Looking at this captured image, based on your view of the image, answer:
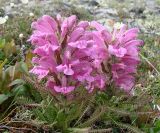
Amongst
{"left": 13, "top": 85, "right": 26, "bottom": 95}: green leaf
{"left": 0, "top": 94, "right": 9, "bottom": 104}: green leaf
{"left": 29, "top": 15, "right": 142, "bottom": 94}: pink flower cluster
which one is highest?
{"left": 29, "top": 15, "right": 142, "bottom": 94}: pink flower cluster

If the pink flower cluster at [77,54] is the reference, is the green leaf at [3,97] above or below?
below

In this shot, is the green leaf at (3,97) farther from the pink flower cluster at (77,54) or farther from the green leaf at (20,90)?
the pink flower cluster at (77,54)

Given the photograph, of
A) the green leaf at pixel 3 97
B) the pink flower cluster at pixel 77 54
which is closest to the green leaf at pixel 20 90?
the green leaf at pixel 3 97

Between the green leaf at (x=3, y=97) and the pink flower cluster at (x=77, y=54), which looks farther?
the green leaf at (x=3, y=97)

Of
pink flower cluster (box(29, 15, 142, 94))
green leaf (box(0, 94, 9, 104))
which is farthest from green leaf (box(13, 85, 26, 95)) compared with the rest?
pink flower cluster (box(29, 15, 142, 94))

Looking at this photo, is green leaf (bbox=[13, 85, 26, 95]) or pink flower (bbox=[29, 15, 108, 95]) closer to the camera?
pink flower (bbox=[29, 15, 108, 95])

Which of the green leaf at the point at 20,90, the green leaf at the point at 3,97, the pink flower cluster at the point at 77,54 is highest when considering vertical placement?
the pink flower cluster at the point at 77,54

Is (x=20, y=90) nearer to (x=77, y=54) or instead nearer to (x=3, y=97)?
(x=3, y=97)

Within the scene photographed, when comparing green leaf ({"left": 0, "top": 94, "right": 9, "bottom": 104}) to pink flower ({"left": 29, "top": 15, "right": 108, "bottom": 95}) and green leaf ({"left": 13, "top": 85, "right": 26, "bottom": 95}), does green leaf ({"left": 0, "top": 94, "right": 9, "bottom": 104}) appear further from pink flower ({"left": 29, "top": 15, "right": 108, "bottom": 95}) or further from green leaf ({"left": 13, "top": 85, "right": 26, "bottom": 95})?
pink flower ({"left": 29, "top": 15, "right": 108, "bottom": 95})

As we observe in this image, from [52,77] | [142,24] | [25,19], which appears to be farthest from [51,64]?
[142,24]

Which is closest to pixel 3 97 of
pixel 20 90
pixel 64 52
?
pixel 20 90
